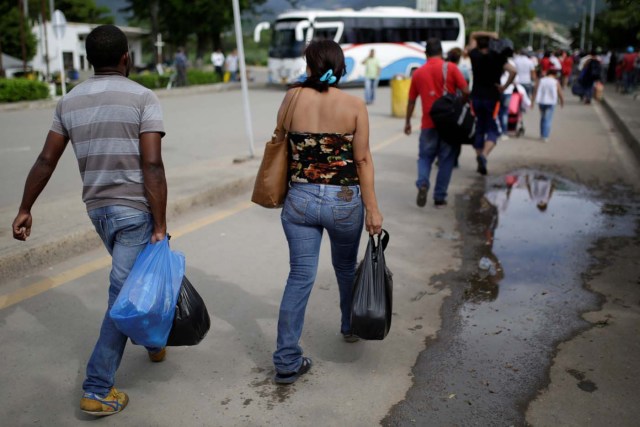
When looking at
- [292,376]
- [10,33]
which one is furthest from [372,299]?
[10,33]

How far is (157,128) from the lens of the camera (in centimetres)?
308

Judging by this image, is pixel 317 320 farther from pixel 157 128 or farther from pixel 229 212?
pixel 229 212

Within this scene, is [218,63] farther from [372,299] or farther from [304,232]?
[372,299]

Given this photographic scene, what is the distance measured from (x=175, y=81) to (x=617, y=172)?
2382 cm

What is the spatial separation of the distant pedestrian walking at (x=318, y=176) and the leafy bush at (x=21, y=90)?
18.9 meters

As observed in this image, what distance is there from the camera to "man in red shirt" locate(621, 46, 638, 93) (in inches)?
983

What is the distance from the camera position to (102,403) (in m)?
3.24

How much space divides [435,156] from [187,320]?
4.82 meters

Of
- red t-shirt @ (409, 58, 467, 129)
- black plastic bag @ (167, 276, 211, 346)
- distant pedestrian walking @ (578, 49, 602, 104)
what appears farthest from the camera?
distant pedestrian walking @ (578, 49, 602, 104)

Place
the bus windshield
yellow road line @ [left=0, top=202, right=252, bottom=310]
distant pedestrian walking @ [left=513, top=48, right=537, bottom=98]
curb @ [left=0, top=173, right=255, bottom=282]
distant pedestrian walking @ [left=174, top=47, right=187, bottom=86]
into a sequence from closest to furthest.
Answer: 1. yellow road line @ [left=0, top=202, right=252, bottom=310]
2. curb @ [left=0, top=173, right=255, bottom=282]
3. distant pedestrian walking @ [left=513, top=48, right=537, bottom=98]
4. distant pedestrian walking @ [left=174, top=47, right=187, bottom=86]
5. the bus windshield

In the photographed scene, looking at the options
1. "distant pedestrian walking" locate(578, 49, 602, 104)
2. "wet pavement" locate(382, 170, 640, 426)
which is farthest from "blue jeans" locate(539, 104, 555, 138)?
"distant pedestrian walking" locate(578, 49, 602, 104)

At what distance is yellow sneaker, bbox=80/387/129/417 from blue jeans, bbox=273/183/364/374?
782 mm

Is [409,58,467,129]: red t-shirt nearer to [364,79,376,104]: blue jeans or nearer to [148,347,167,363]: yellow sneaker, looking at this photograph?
[148,347,167,363]: yellow sneaker

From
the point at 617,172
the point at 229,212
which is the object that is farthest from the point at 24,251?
the point at 617,172
